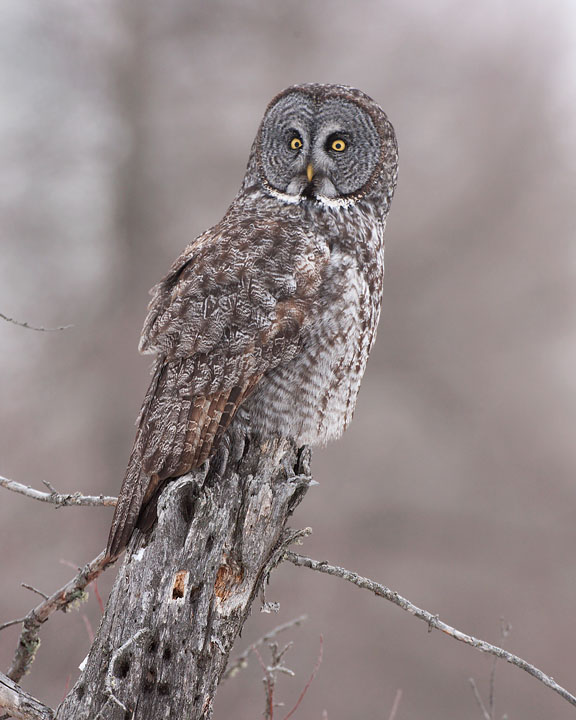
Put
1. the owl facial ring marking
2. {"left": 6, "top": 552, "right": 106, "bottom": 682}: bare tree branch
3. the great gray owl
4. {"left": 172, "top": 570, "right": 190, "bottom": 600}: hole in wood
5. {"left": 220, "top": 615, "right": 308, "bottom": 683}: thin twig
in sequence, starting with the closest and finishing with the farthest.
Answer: {"left": 172, "top": 570, "right": 190, "bottom": 600}: hole in wood, the great gray owl, {"left": 6, "top": 552, "right": 106, "bottom": 682}: bare tree branch, {"left": 220, "top": 615, "right": 308, "bottom": 683}: thin twig, the owl facial ring marking

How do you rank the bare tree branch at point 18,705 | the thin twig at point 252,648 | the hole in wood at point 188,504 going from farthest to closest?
1. the thin twig at point 252,648
2. the hole in wood at point 188,504
3. the bare tree branch at point 18,705

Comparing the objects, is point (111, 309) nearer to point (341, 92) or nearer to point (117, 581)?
point (341, 92)

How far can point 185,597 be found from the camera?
179 cm

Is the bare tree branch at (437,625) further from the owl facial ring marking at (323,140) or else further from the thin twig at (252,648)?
the owl facial ring marking at (323,140)

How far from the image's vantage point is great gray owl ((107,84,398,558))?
2045mm

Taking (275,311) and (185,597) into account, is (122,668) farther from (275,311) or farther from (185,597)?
(275,311)

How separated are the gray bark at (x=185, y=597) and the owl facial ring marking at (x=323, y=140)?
111 centimetres

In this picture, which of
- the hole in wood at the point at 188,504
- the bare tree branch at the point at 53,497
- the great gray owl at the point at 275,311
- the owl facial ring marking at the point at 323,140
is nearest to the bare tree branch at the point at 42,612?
the bare tree branch at the point at 53,497

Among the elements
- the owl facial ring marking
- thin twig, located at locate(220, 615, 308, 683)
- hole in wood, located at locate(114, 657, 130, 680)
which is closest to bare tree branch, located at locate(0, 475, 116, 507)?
hole in wood, located at locate(114, 657, 130, 680)

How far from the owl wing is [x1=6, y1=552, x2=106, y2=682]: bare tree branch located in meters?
0.26

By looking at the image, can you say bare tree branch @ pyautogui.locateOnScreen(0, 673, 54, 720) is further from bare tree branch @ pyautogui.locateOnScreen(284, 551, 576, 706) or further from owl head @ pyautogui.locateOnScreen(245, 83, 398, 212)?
owl head @ pyautogui.locateOnScreen(245, 83, 398, 212)

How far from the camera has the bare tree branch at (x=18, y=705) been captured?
64.7 inches

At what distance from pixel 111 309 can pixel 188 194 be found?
1189 mm

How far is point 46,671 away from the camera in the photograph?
18.0 feet
